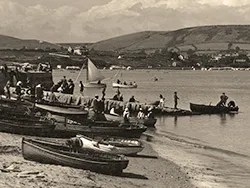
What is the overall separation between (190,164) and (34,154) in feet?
34.6

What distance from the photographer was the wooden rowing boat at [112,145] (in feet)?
81.9

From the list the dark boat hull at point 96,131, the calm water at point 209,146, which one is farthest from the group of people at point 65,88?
the dark boat hull at point 96,131

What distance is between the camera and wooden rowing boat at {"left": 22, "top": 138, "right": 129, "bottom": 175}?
21.9 meters

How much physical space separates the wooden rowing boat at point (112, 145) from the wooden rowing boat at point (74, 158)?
2.17 metres

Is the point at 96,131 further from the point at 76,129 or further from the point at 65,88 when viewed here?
the point at 65,88

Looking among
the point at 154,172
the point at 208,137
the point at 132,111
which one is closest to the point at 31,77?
the point at 132,111

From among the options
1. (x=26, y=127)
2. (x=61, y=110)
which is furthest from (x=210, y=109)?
(x=26, y=127)

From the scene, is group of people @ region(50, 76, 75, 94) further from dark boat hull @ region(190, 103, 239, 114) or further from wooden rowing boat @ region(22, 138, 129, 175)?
wooden rowing boat @ region(22, 138, 129, 175)

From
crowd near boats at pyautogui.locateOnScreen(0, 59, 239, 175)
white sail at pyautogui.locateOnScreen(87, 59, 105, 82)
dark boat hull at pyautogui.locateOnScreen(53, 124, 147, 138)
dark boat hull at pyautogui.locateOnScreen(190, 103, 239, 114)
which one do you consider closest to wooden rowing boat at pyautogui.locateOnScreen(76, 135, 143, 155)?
crowd near boats at pyautogui.locateOnScreen(0, 59, 239, 175)

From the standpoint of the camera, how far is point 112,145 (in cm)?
2627

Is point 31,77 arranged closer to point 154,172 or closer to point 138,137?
point 138,137

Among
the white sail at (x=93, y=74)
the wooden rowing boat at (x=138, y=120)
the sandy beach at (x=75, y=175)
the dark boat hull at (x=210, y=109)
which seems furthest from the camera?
the white sail at (x=93, y=74)

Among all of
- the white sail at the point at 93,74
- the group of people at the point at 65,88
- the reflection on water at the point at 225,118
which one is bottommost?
the reflection on water at the point at 225,118

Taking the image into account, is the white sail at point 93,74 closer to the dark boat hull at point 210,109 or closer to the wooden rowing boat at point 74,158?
the dark boat hull at point 210,109
